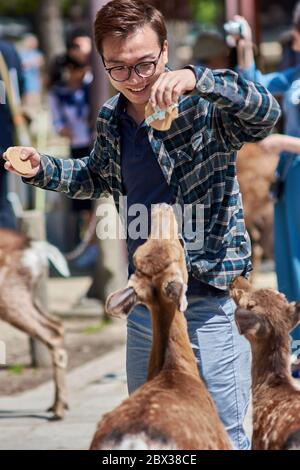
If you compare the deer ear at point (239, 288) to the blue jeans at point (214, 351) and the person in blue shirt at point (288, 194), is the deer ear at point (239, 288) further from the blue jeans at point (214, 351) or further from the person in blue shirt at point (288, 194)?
the person in blue shirt at point (288, 194)

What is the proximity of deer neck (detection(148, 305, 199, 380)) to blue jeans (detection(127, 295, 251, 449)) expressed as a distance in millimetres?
342

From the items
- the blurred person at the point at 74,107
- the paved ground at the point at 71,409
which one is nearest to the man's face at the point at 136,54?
the paved ground at the point at 71,409

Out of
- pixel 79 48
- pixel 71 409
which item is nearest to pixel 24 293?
pixel 71 409

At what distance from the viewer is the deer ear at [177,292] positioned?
346cm

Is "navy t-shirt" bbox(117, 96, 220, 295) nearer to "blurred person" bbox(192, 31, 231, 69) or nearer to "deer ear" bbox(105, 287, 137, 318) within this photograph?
"deer ear" bbox(105, 287, 137, 318)

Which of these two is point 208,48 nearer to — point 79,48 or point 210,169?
point 79,48

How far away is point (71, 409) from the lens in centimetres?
727

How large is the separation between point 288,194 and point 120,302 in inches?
150

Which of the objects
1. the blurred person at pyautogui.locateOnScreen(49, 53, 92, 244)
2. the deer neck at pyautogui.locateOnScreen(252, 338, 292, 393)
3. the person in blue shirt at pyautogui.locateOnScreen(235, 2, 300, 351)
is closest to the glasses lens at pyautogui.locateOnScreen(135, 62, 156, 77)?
the deer neck at pyautogui.locateOnScreen(252, 338, 292, 393)

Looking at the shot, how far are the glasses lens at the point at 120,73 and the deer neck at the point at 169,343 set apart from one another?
0.79 m

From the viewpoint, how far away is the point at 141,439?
3.22 m

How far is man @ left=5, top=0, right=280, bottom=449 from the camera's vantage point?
387 centimetres

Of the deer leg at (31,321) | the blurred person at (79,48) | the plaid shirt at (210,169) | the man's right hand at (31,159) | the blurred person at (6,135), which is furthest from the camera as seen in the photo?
the blurred person at (79,48)
